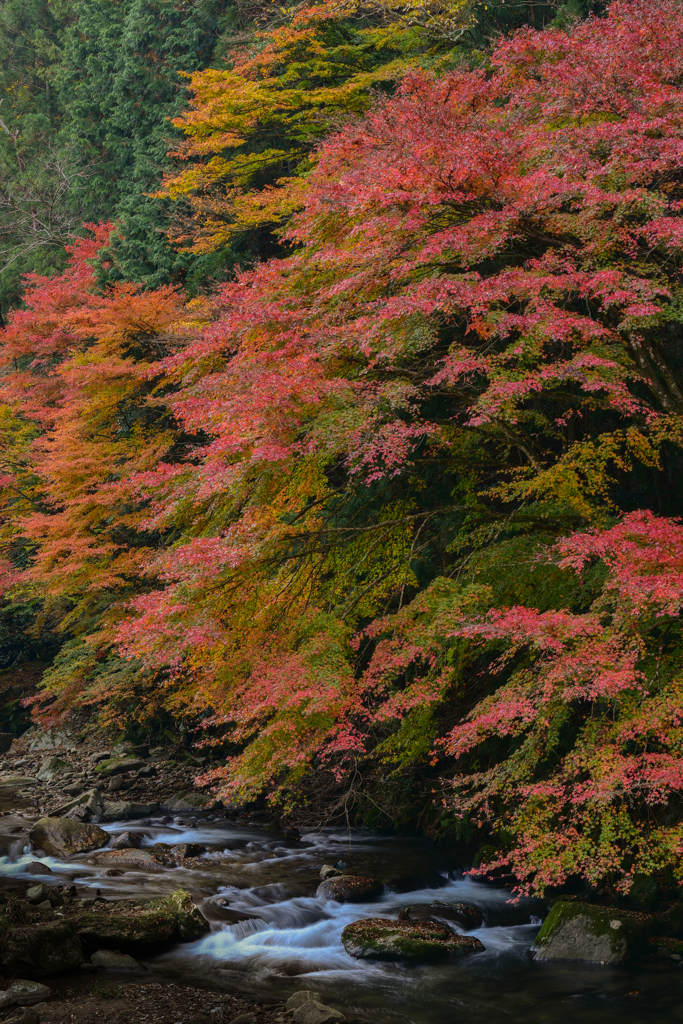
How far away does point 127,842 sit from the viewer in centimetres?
1090

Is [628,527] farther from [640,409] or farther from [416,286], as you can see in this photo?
[416,286]

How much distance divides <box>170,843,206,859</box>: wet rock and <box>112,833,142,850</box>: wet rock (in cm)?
55

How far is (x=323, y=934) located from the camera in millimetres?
7984

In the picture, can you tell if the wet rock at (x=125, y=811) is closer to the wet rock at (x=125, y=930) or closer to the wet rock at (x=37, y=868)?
the wet rock at (x=37, y=868)

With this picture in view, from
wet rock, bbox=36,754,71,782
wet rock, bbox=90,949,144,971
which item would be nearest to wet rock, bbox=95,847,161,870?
wet rock, bbox=90,949,144,971

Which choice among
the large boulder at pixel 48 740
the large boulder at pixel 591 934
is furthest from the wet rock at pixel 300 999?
the large boulder at pixel 48 740

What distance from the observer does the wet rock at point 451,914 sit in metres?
8.14

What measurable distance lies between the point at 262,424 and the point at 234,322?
1647mm

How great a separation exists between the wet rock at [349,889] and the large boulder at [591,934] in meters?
2.12

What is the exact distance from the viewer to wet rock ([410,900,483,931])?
26.7 ft

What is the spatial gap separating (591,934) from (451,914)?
1.61 meters

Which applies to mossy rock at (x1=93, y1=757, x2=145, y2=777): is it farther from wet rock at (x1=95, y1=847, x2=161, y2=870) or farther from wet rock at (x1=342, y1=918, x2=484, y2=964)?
wet rock at (x1=342, y1=918, x2=484, y2=964)

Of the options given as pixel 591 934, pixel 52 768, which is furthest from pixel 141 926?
pixel 52 768

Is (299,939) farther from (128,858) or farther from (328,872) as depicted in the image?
(128,858)
